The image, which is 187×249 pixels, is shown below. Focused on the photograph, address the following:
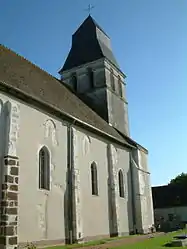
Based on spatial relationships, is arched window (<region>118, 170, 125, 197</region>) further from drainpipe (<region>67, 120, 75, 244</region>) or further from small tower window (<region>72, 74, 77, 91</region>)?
small tower window (<region>72, 74, 77, 91</region>)

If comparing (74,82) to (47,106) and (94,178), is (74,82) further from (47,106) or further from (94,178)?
(47,106)

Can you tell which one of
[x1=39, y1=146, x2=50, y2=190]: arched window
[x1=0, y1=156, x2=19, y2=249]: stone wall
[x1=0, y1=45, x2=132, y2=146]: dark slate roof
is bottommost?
[x1=0, y1=156, x2=19, y2=249]: stone wall

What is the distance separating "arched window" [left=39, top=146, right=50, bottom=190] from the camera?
1466 centimetres

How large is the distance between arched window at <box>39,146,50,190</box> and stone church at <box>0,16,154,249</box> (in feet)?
0.15

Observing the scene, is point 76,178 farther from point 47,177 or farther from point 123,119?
point 123,119

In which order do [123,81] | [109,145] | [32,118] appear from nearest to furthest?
[32,118], [109,145], [123,81]

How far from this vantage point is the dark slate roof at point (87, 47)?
2822 centimetres

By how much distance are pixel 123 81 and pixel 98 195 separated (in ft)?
47.4

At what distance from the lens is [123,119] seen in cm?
2727

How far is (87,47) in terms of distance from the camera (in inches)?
1148

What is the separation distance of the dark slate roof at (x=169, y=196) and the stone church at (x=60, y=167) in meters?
22.3

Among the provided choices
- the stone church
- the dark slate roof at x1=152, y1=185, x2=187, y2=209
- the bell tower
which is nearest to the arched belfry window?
the bell tower

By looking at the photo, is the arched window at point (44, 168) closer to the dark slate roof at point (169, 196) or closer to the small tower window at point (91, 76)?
the small tower window at point (91, 76)

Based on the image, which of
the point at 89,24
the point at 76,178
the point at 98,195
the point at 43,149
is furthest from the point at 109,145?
the point at 89,24
